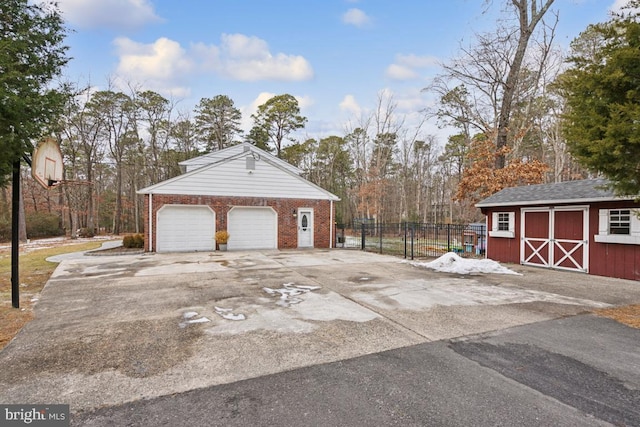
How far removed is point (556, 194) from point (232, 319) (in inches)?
390

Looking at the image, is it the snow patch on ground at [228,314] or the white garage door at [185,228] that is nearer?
the snow patch on ground at [228,314]

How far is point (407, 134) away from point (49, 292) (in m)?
27.9

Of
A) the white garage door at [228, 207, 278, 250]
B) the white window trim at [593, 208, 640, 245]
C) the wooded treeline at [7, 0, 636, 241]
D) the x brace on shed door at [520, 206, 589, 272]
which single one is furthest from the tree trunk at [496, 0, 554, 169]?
the white garage door at [228, 207, 278, 250]

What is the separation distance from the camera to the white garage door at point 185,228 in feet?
42.8

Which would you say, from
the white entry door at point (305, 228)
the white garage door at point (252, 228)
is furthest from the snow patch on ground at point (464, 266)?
the white garage door at point (252, 228)

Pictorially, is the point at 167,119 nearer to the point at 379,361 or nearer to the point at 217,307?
the point at 217,307

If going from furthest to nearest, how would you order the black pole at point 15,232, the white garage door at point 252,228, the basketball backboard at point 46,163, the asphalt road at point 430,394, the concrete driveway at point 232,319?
the white garage door at point 252,228
the black pole at point 15,232
the basketball backboard at point 46,163
the concrete driveway at point 232,319
the asphalt road at point 430,394

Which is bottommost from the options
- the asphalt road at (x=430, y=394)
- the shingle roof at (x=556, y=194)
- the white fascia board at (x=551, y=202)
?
the asphalt road at (x=430, y=394)

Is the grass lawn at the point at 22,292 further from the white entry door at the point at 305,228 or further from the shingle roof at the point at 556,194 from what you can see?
the shingle roof at the point at 556,194

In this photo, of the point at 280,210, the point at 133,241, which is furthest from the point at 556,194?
the point at 133,241

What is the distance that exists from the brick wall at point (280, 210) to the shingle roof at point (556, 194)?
7.02m

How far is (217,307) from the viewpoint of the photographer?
5.07m

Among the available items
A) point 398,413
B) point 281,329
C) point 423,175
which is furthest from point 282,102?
point 398,413

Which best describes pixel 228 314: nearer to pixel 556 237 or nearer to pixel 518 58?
pixel 556 237
